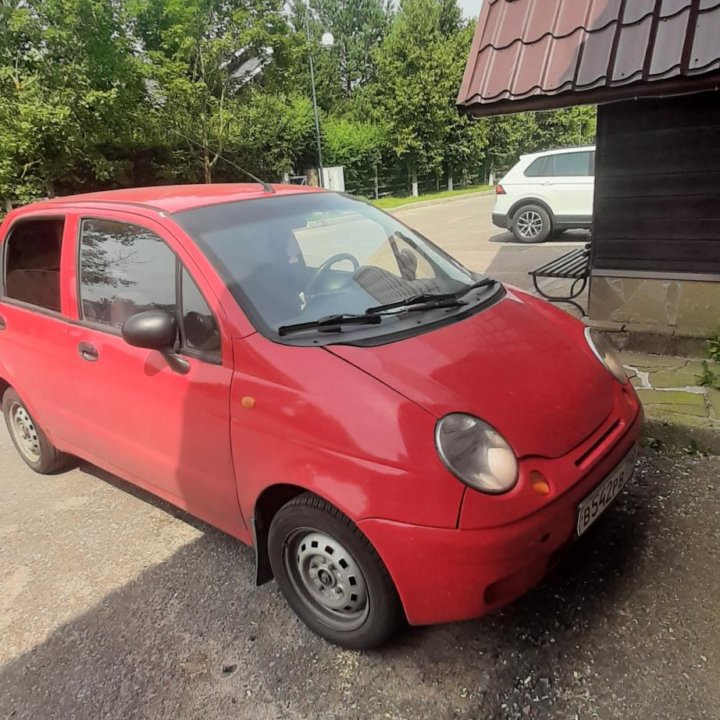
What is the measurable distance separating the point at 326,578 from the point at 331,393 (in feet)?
2.46

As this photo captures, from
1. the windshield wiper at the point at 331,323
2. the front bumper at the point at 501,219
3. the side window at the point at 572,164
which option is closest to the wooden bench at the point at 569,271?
the windshield wiper at the point at 331,323

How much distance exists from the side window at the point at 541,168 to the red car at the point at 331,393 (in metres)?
8.88

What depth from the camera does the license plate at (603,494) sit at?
219 centimetres

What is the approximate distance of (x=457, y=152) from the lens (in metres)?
31.0

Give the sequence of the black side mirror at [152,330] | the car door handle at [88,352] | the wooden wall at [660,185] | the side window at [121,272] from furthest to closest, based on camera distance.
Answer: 1. the wooden wall at [660,185]
2. the car door handle at [88,352]
3. the side window at [121,272]
4. the black side mirror at [152,330]

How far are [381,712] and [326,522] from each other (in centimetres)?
67

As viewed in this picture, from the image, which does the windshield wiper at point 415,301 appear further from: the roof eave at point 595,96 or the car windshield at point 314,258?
the roof eave at point 595,96

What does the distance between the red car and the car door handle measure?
1cm

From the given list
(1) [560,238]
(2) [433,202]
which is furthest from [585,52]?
(2) [433,202]

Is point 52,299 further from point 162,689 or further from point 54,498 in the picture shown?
point 162,689

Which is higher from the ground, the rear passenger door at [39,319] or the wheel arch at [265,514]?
the rear passenger door at [39,319]

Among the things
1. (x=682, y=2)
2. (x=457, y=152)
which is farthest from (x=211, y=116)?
(x=682, y=2)

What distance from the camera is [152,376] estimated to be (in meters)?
2.74

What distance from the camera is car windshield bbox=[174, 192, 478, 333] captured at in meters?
2.58
